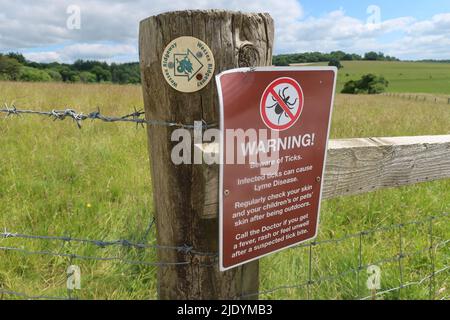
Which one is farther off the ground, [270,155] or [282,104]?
[282,104]

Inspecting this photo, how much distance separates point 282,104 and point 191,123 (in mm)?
322

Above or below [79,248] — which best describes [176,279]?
above

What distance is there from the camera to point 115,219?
2.89m

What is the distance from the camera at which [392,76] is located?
6284 cm

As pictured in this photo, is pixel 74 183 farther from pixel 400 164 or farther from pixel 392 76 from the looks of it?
pixel 392 76

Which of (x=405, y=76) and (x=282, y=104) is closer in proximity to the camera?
(x=282, y=104)

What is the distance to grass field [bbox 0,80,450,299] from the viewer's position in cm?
232

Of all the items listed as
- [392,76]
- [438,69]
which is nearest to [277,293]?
[392,76]

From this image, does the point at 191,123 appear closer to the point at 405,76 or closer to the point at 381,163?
the point at 381,163

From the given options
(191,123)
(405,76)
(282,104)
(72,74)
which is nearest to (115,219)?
(191,123)

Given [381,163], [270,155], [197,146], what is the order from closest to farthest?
[197,146]
[270,155]
[381,163]

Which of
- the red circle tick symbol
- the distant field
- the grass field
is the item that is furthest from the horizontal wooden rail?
the distant field

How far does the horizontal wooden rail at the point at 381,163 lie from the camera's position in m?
1.59
